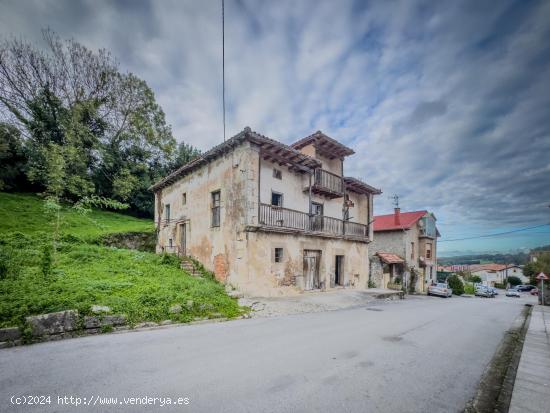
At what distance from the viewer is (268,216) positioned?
1271 cm

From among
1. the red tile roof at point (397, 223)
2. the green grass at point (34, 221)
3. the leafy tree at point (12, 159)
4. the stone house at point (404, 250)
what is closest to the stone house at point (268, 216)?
the green grass at point (34, 221)

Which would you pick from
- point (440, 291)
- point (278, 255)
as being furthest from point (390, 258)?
point (278, 255)

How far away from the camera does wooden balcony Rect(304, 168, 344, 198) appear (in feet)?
51.4

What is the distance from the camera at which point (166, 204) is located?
62.7ft

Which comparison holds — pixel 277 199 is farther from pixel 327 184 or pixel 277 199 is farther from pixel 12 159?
pixel 12 159

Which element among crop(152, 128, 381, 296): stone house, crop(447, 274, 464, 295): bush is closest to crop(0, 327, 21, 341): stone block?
crop(152, 128, 381, 296): stone house

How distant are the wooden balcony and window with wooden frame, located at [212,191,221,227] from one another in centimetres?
498

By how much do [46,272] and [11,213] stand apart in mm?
14286

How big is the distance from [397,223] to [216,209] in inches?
813

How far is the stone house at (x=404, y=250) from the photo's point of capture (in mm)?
24188

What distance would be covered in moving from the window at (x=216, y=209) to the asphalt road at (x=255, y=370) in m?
7.59

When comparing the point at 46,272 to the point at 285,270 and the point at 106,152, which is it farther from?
the point at 106,152

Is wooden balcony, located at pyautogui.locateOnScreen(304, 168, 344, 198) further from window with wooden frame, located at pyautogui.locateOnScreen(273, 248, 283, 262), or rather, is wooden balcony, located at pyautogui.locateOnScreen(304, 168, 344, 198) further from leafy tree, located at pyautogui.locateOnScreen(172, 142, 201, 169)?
leafy tree, located at pyautogui.locateOnScreen(172, 142, 201, 169)

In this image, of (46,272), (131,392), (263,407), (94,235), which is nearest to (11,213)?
(94,235)
